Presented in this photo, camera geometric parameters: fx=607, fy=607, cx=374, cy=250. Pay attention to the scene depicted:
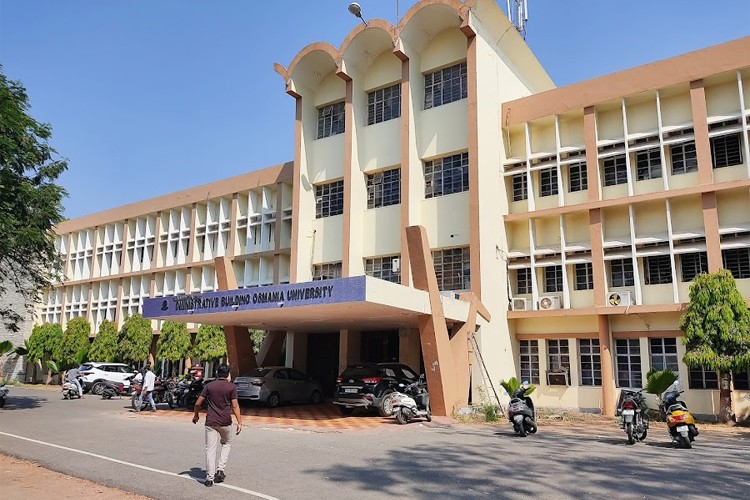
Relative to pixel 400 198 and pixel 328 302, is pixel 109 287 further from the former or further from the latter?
pixel 328 302

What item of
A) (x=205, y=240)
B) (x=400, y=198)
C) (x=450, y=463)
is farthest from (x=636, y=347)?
(x=205, y=240)

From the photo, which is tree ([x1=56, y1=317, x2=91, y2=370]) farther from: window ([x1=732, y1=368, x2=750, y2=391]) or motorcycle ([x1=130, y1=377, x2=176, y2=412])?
window ([x1=732, y1=368, x2=750, y2=391])

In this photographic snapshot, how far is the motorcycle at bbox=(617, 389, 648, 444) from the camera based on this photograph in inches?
437

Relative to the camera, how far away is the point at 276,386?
1917 centimetres

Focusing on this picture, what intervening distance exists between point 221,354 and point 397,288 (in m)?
15.5

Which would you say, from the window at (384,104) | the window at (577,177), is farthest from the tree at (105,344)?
the window at (577,177)

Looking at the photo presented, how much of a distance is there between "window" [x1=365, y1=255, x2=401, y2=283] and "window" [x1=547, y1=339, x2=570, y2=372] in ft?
17.8

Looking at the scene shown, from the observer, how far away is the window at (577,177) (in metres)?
19.5

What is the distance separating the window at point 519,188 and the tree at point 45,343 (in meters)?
27.0

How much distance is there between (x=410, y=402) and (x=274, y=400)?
19.6ft

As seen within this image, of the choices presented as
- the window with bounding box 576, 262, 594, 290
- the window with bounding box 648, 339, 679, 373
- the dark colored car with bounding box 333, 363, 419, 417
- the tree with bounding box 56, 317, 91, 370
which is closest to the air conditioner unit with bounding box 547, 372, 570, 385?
the window with bounding box 648, 339, 679, 373

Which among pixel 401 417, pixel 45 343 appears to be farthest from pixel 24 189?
pixel 45 343

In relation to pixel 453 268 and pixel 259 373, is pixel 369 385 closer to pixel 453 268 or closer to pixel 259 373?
pixel 259 373

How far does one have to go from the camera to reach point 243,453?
980 cm
